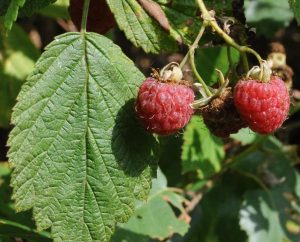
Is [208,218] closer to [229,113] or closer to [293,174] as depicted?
[293,174]

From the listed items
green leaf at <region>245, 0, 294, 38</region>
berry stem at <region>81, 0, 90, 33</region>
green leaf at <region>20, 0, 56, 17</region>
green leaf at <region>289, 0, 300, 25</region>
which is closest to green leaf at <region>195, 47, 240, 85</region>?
green leaf at <region>289, 0, 300, 25</region>

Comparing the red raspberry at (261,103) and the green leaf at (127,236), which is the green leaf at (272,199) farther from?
the red raspberry at (261,103)

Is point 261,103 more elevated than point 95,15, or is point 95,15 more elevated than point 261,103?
point 95,15

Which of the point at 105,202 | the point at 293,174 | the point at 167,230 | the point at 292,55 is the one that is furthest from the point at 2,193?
the point at 292,55

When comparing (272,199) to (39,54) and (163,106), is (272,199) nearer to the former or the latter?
(39,54)

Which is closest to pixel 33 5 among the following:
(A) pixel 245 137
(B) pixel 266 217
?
(A) pixel 245 137

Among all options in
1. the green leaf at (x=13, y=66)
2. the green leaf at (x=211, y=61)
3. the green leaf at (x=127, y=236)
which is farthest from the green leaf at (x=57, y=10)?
the green leaf at (x=127, y=236)

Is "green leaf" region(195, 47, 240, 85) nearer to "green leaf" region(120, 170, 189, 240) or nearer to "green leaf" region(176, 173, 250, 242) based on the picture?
"green leaf" region(120, 170, 189, 240)
